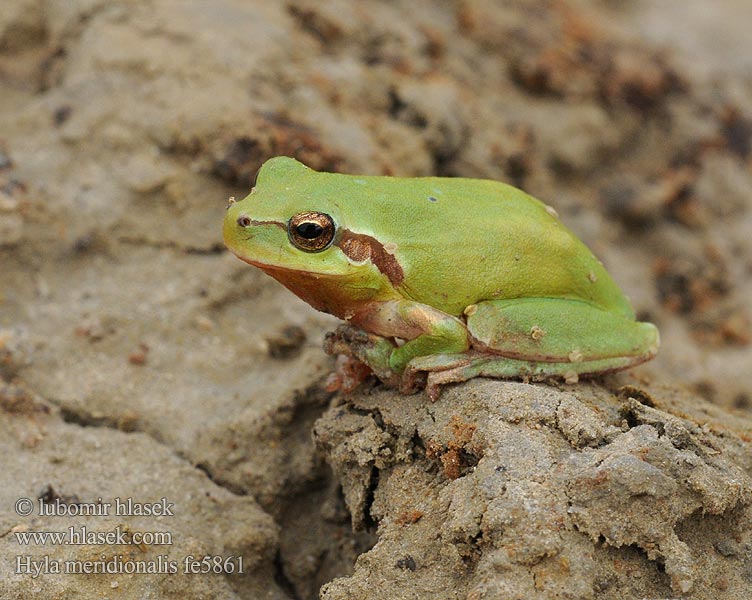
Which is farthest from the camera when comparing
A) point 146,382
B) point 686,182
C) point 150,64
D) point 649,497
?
point 686,182

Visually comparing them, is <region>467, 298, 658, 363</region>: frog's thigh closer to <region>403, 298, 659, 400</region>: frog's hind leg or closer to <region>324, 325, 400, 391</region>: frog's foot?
<region>403, 298, 659, 400</region>: frog's hind leg

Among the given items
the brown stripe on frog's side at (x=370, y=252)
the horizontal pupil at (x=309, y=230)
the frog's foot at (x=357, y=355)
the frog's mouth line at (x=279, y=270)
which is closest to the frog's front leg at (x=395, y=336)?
the frog's foot at (x=357, y=355)

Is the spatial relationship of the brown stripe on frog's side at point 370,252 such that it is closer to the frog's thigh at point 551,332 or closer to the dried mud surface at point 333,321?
the frog's thigh at point 551,332

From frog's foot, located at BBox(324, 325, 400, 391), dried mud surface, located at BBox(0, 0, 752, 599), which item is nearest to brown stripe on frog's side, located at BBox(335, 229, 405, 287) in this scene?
frog's foot, located at BBox(324, 325, 400, 391)

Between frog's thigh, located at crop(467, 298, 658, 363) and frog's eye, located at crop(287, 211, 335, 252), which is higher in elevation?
frog's eye, located at crop(287, 211, 335, 252)

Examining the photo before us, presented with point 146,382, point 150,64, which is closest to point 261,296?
point 146,382

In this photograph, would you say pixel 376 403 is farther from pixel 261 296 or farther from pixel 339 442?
pixel 261 296
